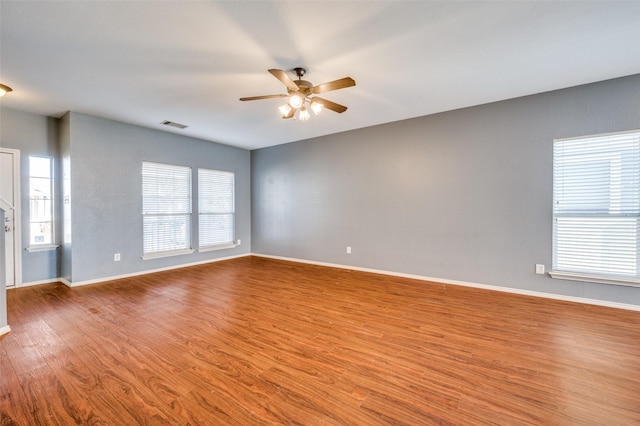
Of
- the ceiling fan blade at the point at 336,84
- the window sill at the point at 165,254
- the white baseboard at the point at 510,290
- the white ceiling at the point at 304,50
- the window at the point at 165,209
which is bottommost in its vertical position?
the white baseboard at the point at 510,290

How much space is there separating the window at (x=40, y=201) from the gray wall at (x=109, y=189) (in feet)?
2.19

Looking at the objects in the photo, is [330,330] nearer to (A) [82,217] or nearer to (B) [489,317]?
(B) [489,317]

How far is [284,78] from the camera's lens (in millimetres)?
2377

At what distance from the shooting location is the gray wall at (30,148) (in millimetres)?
3836

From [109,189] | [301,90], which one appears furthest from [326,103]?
[109,189]

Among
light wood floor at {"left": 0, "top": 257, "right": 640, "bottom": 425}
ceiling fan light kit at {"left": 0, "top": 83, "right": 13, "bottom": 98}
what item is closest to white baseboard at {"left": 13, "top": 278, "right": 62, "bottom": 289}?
light wood floor at {"left": 0, "top": 257, "right": 640, "bottom": 425}

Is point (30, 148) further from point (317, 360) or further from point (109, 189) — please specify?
point (317, 360)

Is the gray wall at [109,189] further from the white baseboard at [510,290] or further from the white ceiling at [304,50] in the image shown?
the white baseboard at [510,290]


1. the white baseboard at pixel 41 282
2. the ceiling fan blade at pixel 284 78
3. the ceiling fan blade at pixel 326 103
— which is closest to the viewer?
the ceiling fan blade at pixel 284 78

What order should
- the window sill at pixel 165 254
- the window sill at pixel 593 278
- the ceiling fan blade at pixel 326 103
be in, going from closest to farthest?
1. the ceiling fan blade at pixel 326 103
2. the window sill at pixel 593 278
3. the window sill at pixel 165 254

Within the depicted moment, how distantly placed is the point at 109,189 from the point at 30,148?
1.17 meters

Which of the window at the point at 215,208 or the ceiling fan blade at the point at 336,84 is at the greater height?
the ceiling fan blade at the point at 336,84

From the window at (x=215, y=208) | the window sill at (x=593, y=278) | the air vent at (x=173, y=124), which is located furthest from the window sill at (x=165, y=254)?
the window sill at (x=593, y=278)

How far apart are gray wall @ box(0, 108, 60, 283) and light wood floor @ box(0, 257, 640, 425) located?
74 cm
